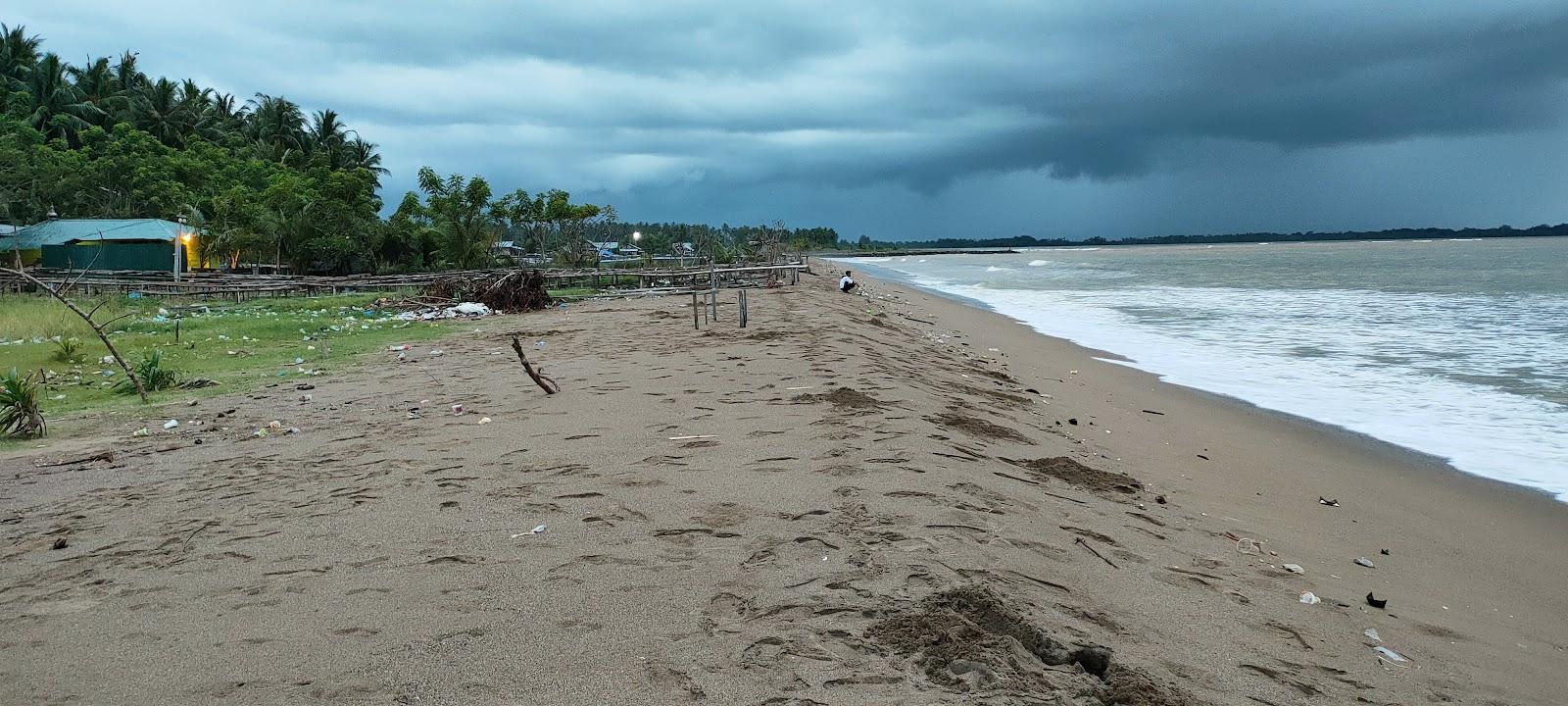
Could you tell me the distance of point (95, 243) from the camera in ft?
104

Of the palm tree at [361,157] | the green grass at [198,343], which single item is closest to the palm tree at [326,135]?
the palm tree at [361,157]

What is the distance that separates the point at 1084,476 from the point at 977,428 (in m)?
1.07

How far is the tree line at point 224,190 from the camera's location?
34406 millimetres

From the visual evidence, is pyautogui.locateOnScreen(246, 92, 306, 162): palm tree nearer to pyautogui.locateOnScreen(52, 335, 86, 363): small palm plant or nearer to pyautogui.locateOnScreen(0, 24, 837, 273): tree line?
pyautogui.locateOnScreen(0, 24, 837, 273): tree line

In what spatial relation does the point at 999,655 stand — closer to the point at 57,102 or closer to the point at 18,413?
the point at 18,413

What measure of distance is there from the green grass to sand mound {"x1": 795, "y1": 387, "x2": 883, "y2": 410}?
643 cm

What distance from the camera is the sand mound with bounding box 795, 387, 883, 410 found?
6875mm

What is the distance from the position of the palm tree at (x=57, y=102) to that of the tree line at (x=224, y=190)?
0.07 metres

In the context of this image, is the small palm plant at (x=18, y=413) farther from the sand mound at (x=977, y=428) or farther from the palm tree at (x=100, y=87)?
the palm tree at (x=100, y=87)

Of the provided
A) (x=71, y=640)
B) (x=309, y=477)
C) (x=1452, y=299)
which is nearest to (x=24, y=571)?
(x=71, y=640)

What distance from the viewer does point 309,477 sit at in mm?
5656

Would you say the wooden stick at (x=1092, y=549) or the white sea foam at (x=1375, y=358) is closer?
the wooden stick at (x=1092, y=549)

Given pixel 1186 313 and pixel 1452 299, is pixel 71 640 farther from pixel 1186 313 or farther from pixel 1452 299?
pixel 1452 299

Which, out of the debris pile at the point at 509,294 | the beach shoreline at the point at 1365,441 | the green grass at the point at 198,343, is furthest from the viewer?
the debris pile at the point at 509,294
